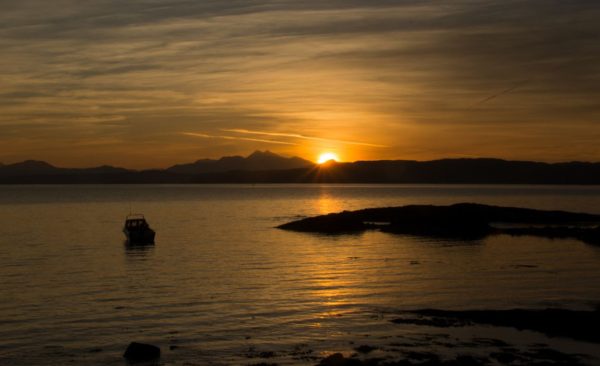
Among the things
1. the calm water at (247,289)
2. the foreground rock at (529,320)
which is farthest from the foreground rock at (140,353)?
the foreground rock at (529,320)

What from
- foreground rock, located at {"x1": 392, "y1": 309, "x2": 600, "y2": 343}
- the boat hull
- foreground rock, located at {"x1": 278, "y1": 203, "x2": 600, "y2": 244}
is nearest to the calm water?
the boat hull

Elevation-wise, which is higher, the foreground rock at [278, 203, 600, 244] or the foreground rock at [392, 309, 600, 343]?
the foreground rock at [278, 203, 600, 244]

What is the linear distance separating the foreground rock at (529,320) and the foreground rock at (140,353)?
11804mm

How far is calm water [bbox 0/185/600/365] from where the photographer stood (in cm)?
2726

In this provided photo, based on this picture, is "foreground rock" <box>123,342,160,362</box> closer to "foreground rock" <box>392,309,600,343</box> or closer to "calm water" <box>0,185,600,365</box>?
"calm water" <box>0,185,600,365</box>

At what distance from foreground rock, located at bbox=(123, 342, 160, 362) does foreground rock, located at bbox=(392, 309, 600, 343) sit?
1180 centimetres

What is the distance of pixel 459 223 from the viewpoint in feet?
294

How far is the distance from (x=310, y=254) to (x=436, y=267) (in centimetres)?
1423

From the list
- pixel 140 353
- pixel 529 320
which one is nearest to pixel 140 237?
pixel 140 353

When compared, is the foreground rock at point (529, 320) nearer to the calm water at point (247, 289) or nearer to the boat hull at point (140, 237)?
the calm water at point (247, 289)

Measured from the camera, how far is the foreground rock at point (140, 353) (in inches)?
943

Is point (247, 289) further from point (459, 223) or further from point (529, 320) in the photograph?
point (459, 223)

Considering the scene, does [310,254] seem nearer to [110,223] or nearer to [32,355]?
[32,355]

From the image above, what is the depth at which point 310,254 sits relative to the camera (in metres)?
61.0
